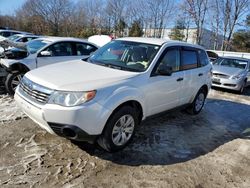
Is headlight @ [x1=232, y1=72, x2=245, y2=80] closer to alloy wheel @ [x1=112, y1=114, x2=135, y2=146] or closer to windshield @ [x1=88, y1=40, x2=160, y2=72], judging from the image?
windshield @ [x1=88, y1=40, x2=160, y2=72]

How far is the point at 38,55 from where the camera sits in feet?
22.7

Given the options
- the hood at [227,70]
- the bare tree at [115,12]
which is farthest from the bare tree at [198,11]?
the hood at [227,70]

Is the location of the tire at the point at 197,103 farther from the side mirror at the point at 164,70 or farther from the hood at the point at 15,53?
the hood at the point at 15,53

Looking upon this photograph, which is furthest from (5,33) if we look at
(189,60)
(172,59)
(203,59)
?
(172,59)

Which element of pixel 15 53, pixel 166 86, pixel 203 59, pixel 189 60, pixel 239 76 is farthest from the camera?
pixel 239 76

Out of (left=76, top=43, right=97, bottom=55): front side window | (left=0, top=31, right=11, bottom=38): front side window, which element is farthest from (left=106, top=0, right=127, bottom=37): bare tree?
(left=76, top=43, right=97, bottom=55): front side window

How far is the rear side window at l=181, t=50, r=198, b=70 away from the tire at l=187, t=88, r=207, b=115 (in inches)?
30.7

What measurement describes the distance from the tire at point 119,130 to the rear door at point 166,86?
462 mm

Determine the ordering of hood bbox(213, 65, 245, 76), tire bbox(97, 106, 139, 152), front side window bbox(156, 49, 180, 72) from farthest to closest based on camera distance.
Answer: hood bbox(213, 65, 245, 76)
front side window bbox(156, 49, 180, 72)
tire bbox(97, 106, 139, 152)

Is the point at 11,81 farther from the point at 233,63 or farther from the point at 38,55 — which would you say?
the point at 233,63

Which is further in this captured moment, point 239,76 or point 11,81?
point 239,76

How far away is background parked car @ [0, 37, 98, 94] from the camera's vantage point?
652 centimetres

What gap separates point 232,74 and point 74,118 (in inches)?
335

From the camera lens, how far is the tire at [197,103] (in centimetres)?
626
